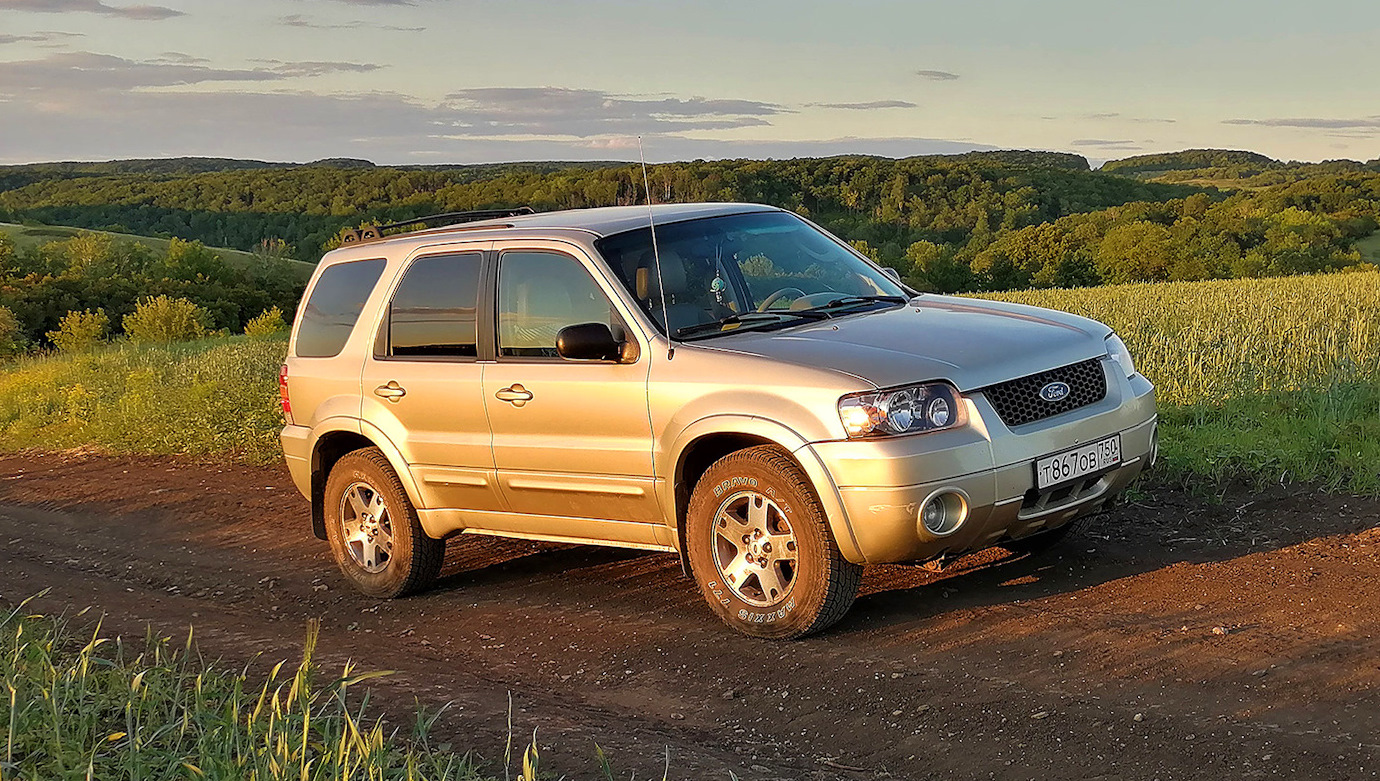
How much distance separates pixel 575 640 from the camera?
6328 mm

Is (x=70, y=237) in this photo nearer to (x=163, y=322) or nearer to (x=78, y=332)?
(x=163, y=322)

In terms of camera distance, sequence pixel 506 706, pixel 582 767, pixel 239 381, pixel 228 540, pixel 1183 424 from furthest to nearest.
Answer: pixel 239 381 < pixel 1183 424 < pixel 228 540 < pixel 506 706 < pixel 582 767

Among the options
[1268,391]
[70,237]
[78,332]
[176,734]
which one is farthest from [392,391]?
[70,237]

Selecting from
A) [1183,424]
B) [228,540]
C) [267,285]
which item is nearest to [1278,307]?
[1183,424]

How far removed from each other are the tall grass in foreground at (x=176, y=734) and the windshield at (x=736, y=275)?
243 cm

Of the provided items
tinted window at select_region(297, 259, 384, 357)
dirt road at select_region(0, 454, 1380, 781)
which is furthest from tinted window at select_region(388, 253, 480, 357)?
dirt road at select_region(0, 454, 1380, 781)

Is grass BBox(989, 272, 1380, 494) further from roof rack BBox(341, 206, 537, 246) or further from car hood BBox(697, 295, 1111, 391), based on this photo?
roof rack BBox(341, 206, 537, 246)

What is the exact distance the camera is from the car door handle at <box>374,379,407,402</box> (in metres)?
7.27

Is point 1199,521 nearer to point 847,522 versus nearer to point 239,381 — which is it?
point 847,522

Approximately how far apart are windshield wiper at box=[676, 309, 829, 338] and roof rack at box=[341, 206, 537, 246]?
1861mm

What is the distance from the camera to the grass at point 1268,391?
27.2 ft

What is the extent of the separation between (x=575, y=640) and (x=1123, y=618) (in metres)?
2.40

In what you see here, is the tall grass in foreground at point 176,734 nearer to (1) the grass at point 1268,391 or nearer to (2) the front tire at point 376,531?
(2) the front tire at point 376,531

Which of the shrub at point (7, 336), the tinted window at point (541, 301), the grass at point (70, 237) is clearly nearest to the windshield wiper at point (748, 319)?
the tinted window at point (541, 301)
